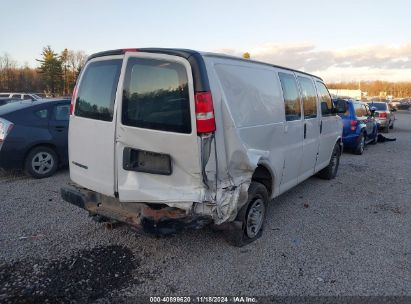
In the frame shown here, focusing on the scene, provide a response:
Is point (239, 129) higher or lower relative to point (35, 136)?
higher

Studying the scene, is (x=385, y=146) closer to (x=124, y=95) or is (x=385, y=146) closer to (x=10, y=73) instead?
(x=124, y=95)

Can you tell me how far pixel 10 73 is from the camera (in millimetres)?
68562

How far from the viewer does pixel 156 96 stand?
3.28 m

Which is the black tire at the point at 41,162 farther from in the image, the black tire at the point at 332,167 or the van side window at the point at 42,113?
the black tire at the point at 332,167

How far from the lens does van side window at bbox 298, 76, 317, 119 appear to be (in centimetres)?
538

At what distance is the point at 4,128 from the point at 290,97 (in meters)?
5.18

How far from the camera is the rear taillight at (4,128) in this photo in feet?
20.7

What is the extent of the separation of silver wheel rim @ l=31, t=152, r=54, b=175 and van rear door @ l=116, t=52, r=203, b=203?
4154 mm

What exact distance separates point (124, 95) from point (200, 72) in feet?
2.64

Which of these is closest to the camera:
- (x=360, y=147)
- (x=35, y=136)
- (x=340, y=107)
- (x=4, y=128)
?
(x=4, y=128)

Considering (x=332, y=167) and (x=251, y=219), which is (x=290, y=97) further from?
(x=332, y=167)

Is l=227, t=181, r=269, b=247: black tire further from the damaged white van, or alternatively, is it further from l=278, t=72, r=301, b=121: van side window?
l=278, t=72, r=301, b=121: van side window

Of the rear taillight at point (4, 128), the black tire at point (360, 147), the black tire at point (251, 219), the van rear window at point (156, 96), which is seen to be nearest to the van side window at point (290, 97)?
the black tire at point (251, 219)

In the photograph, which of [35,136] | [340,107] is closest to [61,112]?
[35,136]
